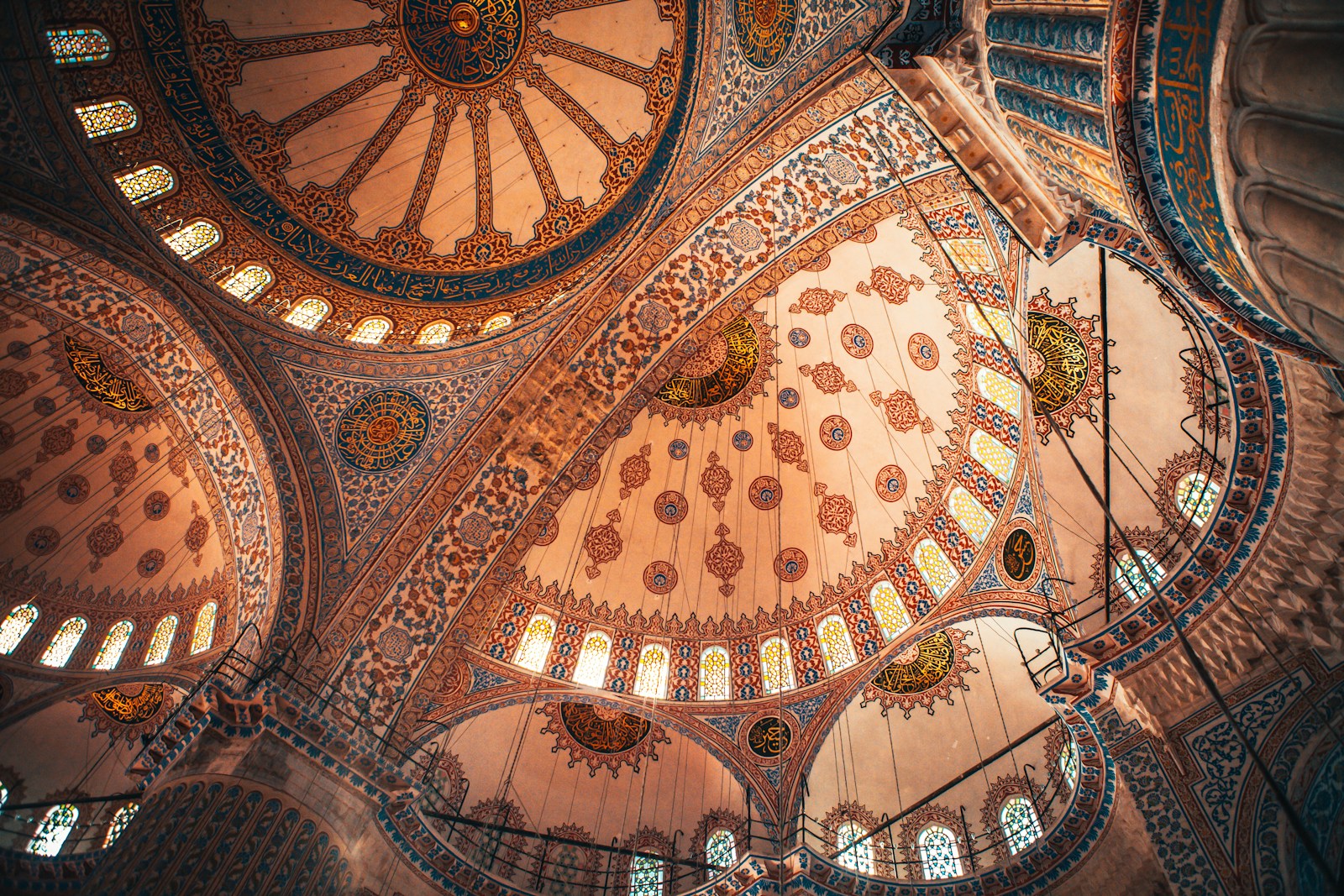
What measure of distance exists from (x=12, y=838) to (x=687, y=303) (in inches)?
383

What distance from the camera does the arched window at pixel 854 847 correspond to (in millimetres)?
8594

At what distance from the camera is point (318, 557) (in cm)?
736

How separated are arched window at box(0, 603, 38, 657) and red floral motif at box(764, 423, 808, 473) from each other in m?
9.05

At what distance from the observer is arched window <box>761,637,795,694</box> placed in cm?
958

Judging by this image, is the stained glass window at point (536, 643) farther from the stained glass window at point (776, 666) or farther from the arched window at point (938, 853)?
the arched window at point (938, 853)

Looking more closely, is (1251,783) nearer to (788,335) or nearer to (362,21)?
(788,335)

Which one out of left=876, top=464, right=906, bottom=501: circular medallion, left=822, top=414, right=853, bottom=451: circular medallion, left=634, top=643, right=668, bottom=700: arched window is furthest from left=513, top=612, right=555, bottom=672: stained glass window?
left=876, top=464, right=906, bottom=501: circular medallion

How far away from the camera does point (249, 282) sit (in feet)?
25.6

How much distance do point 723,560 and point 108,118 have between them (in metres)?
7.95

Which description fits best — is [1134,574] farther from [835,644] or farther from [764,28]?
[764,28]

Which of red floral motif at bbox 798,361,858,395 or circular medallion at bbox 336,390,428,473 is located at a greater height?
red floral motif at bbox 798,361,858,395

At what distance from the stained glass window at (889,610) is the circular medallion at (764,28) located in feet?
19.7

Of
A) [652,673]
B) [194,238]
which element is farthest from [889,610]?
[194,238]

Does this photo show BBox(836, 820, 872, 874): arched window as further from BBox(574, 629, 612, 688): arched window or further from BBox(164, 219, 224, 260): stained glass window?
BBox(164, 219, 224, 260): stained glass window
